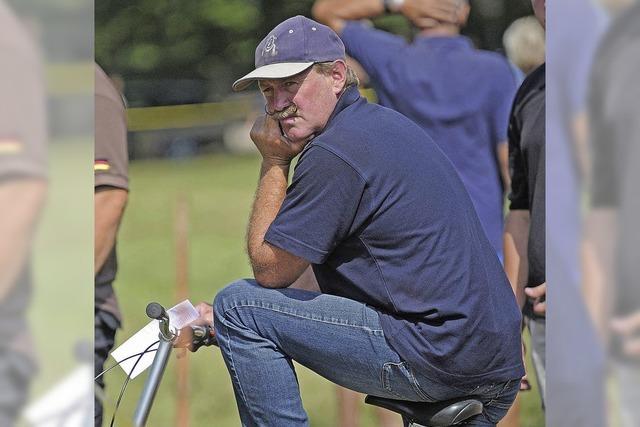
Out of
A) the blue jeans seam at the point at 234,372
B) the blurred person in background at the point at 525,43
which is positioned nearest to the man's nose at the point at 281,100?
the blue jeans seam at the point at 234,372

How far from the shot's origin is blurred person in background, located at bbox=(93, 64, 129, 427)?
11.2ft

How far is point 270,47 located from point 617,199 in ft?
3.37

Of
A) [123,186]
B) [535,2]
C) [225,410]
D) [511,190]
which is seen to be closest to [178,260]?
[123,186]

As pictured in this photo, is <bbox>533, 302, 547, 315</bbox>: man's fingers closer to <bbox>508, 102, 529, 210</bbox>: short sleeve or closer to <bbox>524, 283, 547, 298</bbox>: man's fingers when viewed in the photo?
<bbox>524, 283, 547, 298</bbox>: man's fingers

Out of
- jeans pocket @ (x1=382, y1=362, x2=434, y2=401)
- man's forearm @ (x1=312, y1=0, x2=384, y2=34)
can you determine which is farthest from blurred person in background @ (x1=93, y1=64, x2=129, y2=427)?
jeans pocket @ (x1=382, y1=362, x2=434, y2=401)

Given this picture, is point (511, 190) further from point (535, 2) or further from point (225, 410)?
point (225, 410)

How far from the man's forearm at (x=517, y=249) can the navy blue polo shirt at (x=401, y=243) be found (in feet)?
2.58

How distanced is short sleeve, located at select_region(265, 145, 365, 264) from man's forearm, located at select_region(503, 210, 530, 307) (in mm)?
1006

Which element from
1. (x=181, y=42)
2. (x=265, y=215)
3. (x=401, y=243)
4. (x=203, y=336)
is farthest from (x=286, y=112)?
(x=181, y=42)

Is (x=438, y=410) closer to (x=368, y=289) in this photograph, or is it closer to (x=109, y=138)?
(x=368, y=289)

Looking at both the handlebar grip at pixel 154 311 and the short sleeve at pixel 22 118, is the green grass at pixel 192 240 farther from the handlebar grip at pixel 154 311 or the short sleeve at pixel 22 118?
the handlebar grip at pixel 154 311

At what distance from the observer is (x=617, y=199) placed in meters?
2.89

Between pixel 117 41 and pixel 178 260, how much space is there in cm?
74

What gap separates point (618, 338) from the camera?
2.95m
